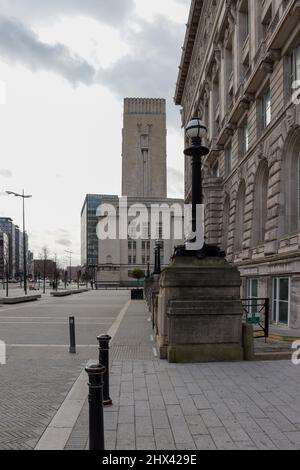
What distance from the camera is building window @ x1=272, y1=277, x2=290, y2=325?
16.2 meters

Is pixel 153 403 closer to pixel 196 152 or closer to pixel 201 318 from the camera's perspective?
pixel 201 318

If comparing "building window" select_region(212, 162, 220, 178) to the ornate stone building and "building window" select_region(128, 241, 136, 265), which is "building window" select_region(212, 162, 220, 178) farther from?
"building window" select_region(128, 241, 136, 265)

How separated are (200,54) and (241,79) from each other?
19108mm

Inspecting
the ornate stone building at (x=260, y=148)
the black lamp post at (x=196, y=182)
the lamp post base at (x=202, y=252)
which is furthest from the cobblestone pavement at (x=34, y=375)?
the ornate stone building at (x=260, y=148)

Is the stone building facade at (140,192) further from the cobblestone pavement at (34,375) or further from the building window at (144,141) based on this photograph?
the cobblestone pavement at (34,375)

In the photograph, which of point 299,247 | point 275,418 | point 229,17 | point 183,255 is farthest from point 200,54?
point 275,418

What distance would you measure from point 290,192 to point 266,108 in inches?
241

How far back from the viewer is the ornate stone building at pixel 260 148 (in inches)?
661

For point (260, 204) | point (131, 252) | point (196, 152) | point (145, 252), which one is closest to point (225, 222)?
point (260, 204)

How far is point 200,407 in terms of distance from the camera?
18.9 feet

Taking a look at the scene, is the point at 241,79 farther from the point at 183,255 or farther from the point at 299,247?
the point at 183,255

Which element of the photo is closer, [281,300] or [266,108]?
[281,300]

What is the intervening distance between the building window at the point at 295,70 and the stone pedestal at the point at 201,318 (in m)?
11.5

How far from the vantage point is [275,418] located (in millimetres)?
5301
